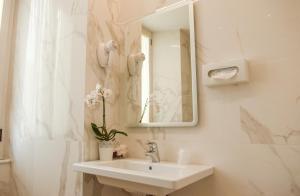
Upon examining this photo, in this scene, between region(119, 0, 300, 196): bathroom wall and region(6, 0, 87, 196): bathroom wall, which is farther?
region(6, 0, 87, 196): bathroom wall

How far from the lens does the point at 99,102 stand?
4.58 feet

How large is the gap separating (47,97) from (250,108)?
1349 mm

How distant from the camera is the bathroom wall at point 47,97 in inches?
55.1

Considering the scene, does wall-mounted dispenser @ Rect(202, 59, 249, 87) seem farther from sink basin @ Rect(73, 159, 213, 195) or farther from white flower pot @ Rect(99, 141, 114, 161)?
white flower pot @ Rect(99, 141, 114, 161)

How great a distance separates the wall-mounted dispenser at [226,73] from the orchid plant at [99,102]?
1.96 feet

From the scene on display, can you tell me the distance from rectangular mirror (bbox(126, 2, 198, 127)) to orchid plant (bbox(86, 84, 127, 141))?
7.5 inches

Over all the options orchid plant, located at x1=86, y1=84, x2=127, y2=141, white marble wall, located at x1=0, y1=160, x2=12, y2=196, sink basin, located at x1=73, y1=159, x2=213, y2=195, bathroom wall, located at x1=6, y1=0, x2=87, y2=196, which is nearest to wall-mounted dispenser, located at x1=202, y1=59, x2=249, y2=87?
sink basin, located at x1=73, y1=159, x2=213, y2=195


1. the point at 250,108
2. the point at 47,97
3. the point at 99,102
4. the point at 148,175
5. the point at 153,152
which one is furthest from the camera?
the point at 47,97

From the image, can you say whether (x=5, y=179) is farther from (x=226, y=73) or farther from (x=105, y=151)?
(x=226, y=73)

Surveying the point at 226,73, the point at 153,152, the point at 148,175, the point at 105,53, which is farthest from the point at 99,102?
the point at 226,73

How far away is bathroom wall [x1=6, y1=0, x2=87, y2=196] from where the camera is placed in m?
1.40

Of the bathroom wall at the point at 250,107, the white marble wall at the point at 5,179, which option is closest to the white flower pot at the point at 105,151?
the bathroom wall at the point at 250,107

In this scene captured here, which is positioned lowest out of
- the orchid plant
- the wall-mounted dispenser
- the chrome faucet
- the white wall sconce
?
the chrome faucet

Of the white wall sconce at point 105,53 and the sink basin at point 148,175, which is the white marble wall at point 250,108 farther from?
the white wall sconce at point 105,53
